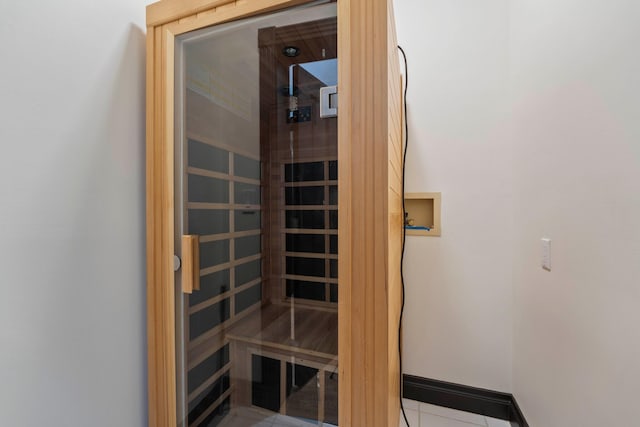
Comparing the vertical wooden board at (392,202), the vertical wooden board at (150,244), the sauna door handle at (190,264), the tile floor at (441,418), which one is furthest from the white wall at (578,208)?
the vertical wooden board at (150,244)

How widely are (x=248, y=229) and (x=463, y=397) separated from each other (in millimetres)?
1529

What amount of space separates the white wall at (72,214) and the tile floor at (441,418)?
4.34ft

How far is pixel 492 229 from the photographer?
1.45 m

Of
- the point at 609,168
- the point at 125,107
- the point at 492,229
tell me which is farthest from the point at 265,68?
the point at 492,229

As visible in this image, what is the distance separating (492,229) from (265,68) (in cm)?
139

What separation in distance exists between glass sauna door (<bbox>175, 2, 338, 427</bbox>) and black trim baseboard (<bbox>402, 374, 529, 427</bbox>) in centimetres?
98

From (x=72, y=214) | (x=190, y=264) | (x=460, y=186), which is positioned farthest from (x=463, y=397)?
(x=72, y=214)

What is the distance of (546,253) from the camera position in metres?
1.09

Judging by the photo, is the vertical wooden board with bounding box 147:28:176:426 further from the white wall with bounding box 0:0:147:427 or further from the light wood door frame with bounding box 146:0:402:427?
the light wood door frame with bounding box 146:0:402:427

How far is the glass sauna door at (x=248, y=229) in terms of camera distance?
34.1 inches

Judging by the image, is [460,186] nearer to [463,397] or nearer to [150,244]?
[463,397]

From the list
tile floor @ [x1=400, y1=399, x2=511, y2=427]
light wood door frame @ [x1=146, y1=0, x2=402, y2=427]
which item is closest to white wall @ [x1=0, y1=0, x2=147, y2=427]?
light wood door frame @ [x1=146, y1=0, x2=402, y2=427]

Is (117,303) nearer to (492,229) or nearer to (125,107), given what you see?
(125,107)

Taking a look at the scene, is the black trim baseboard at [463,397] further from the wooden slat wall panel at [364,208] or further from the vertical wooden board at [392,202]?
the wooden slat wall panel at [364,208]
